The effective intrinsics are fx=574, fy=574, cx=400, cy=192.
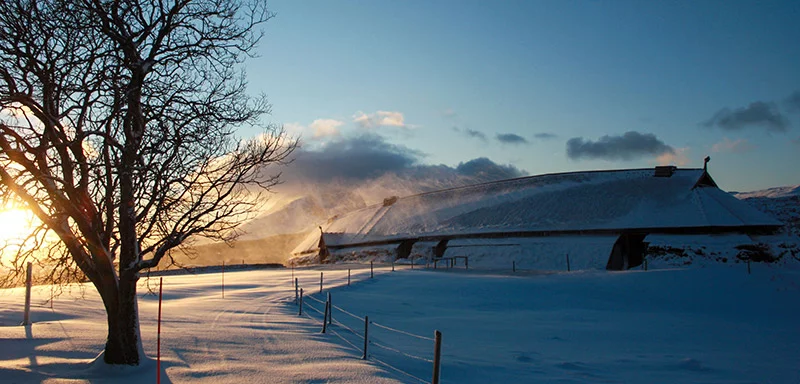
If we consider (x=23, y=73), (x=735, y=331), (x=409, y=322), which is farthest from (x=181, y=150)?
(x=735, y=331)

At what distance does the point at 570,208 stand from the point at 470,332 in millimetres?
26712

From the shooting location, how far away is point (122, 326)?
8594 mm

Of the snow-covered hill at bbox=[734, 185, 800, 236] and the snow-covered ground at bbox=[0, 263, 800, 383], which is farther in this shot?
the snow-covered hill at bbox=[734, 185, 800, 236]

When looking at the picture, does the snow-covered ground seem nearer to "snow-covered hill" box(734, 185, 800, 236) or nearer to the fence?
the fence

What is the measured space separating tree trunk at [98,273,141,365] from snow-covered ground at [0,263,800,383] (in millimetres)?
222

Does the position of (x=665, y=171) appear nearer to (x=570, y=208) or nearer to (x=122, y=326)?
(x=570, y=208)

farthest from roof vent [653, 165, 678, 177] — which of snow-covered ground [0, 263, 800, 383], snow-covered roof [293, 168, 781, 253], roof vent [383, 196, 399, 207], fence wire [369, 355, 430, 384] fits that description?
fence wire [369, 355, 430, 384]

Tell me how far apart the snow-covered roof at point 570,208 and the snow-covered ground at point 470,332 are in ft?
24.0

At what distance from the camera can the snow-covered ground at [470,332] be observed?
31.1ft

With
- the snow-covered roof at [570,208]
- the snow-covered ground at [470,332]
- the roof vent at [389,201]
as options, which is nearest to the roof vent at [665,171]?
the snow-covered roof at [570,208]

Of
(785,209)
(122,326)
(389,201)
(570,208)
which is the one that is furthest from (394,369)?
(389,201)

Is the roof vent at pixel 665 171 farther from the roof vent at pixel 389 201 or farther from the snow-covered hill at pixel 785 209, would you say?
the roof vent at pixel 389 201

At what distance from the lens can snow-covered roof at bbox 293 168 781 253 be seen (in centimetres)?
3547

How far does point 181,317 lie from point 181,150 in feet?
26.9
